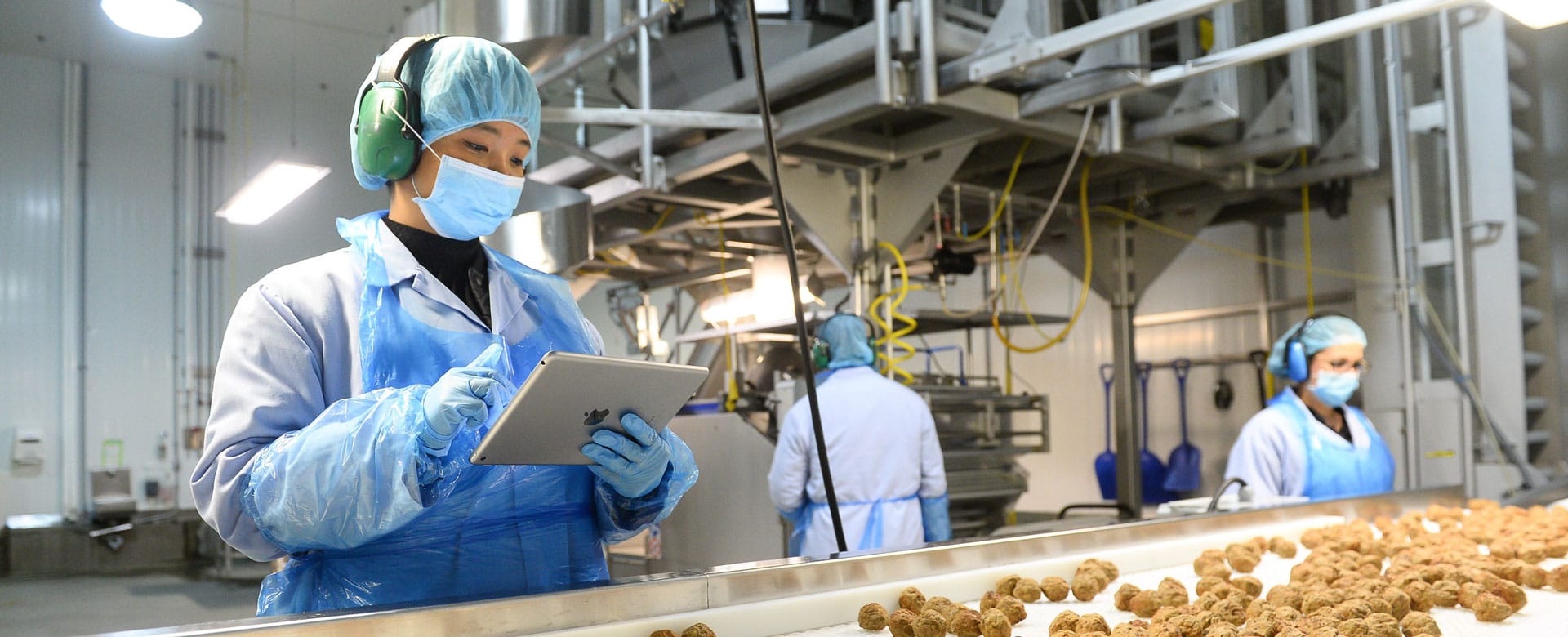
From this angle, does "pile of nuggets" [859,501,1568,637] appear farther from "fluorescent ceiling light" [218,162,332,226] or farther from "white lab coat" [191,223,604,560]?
"fluorescent ceiling light" [218,162,332,226]

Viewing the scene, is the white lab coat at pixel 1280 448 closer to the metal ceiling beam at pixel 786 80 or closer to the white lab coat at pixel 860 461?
the white lab coat at pixel 860 461

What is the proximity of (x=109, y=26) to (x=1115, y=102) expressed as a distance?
580cm

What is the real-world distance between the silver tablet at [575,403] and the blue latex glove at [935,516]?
7.35 feet

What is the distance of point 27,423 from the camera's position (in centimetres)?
640

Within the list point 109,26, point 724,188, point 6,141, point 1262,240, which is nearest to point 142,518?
point 6,141

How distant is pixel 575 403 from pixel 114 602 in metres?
6.17

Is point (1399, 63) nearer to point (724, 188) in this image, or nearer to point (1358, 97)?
point (1358, 97)

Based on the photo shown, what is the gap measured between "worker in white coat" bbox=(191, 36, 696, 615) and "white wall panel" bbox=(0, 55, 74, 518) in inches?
266

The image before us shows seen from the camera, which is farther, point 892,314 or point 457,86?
point 892,314

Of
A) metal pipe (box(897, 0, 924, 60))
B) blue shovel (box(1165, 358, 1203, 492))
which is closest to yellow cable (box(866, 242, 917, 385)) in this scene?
metal pipe (box(897, 0, 924, 60))

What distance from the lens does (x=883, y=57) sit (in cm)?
266

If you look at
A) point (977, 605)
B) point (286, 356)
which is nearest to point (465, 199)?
point (286, 356)

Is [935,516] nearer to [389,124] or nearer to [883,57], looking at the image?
[883,57]

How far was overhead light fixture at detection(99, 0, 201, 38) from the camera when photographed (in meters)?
2.28
